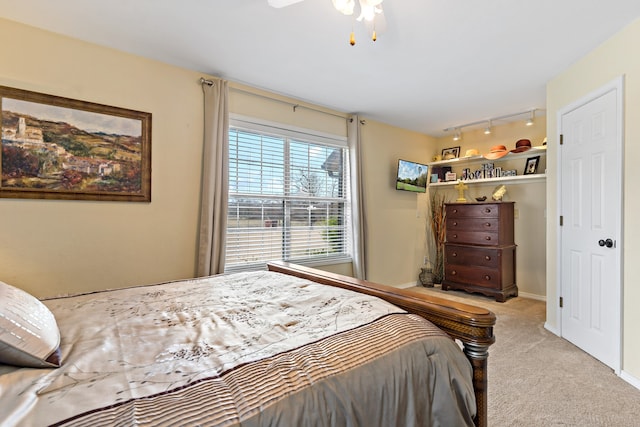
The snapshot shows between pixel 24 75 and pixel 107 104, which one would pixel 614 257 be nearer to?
pixel 107 104

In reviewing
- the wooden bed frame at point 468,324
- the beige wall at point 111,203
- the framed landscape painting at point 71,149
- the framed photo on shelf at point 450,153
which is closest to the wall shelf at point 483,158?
the framed photo on shelf at point 450,153

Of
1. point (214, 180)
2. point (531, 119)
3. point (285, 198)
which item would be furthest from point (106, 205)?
point (531, 119)

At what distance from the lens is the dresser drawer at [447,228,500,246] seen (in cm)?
424

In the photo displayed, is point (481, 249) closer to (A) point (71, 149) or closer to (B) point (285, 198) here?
(B) point (285, 198)

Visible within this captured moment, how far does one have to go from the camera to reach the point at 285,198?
11.9ft

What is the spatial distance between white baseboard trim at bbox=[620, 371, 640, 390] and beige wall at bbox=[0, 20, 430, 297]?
11.4ft

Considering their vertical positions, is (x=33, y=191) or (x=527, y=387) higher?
(x=33, y=191)

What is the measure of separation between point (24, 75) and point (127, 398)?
2639mm

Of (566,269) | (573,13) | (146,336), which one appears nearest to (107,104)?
(146,336)

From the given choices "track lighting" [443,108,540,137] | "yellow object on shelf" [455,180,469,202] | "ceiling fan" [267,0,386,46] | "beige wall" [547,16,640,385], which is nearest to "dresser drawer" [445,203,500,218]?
"yellow object on shelf" [455,180,469,202]

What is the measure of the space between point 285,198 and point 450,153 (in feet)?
10.4

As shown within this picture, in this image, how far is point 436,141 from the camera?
18.0ft

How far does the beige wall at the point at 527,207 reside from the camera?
169 inches

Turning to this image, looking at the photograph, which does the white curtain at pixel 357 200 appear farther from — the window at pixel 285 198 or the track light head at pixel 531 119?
the track light head at pixel 531 119
